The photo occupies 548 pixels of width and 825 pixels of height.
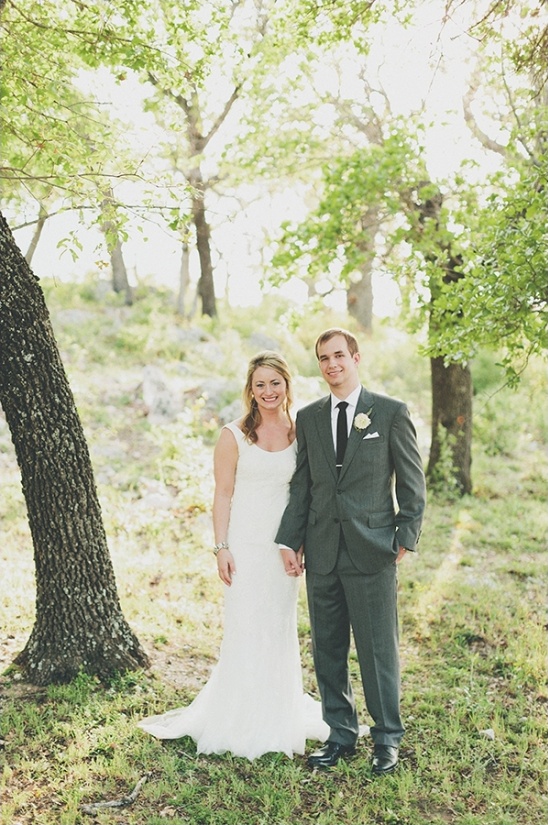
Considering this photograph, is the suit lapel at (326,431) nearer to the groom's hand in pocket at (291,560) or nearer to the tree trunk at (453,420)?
the groom's hand in pocket at (291,560)

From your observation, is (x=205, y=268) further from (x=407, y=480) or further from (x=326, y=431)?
(x=407, y=480)

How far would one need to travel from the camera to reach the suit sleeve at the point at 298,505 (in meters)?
4.28

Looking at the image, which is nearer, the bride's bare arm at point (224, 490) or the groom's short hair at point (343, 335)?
the groom's short hair at point (343, 335)

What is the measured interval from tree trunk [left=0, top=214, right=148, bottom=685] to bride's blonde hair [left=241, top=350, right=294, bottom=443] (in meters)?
1.20

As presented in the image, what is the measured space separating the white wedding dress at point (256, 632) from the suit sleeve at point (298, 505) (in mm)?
99

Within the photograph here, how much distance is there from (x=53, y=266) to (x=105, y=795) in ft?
10.8

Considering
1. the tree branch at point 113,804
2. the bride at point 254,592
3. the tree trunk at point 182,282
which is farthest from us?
the tree trunk at point 182,282

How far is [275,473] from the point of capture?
4.41m

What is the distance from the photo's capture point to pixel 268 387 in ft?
14.1

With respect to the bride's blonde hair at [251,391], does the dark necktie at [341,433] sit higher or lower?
lower

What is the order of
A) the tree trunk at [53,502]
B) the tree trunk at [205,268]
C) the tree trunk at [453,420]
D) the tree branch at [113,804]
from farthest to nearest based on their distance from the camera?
the tree trunk at [205,268] < the tree trunk at [453,420] < the tree trunk at [53,502] < the tree branch at [113,804]

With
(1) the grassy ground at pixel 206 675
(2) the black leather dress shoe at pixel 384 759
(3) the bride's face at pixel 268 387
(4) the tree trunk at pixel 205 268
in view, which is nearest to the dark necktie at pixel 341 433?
(3) the bride's face at pixel 268 387

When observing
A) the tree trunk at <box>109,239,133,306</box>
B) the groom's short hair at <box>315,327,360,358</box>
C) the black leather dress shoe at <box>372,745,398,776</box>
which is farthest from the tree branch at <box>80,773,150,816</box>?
the tree trunk at <box>109,239,133,306</box>

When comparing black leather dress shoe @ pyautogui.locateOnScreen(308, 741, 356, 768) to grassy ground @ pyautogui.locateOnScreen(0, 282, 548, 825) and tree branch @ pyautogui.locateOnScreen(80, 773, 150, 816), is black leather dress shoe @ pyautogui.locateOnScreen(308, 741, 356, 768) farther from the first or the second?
tree branch @ pyautogui.locateOnScreen(80, 773, 150, 816)
